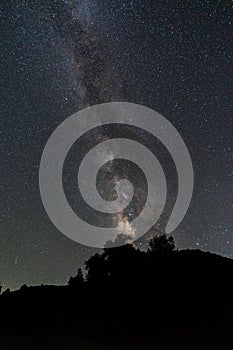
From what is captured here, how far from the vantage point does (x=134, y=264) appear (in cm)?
5272

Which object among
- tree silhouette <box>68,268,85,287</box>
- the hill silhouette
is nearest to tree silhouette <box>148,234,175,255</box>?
the hill silhouette

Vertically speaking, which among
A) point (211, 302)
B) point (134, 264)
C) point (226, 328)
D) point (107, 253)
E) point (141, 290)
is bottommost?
point (226, 328)

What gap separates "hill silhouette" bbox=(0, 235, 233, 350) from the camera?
35656 millimetres

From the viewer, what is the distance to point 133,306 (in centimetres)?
4506

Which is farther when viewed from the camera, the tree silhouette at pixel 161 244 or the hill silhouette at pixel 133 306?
the tree silhouette at pixel 161 244

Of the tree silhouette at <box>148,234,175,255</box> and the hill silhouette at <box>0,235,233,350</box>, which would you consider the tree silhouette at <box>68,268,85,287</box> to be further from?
the tree silhouette at <box>148,234,175,255</box>

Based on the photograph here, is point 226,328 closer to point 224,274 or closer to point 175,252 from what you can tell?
point 224,274

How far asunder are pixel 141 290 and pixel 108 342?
474 inches

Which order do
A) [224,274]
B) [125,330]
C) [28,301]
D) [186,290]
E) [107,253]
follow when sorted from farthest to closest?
[107,253] → [28,301] → [224,274] → [186,290] → [125,330]

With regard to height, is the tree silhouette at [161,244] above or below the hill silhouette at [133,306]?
above

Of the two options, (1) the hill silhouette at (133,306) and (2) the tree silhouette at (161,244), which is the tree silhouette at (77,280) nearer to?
(1) the hill silhouette at (133,306)

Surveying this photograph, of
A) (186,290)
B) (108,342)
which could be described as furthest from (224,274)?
(108,342)

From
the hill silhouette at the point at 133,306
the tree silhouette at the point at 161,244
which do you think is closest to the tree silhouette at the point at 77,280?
the hill silhouette at the point at 133,306

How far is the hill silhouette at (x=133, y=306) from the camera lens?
3566cm
